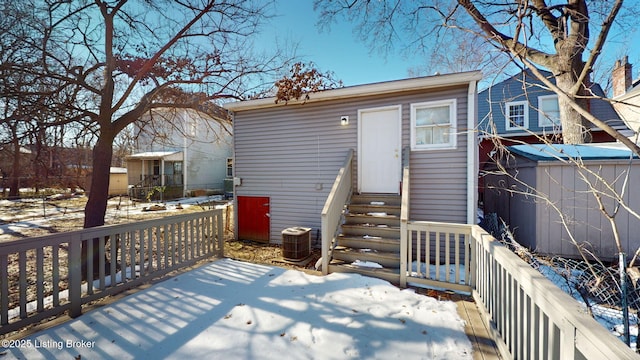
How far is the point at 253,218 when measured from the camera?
6.85 metres

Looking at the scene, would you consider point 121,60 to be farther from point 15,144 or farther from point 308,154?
point 308,154

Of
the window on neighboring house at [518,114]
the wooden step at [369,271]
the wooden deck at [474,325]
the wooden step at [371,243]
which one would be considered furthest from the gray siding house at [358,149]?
the window on neighboring house at [518,114]

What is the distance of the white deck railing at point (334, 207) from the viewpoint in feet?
13.6

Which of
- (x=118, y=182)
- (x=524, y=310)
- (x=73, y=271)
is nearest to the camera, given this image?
(x=524, y=310)

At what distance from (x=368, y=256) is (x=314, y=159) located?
2729mm

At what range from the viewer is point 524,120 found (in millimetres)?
11680

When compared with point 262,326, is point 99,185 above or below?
above

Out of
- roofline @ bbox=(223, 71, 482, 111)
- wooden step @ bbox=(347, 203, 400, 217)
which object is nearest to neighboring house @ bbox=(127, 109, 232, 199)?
roofline @ bbox=(223, 71, 482, 111)

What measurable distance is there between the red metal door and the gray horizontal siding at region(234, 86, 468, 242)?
0.57ft

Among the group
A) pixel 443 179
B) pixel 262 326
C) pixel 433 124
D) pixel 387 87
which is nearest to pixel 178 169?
pixel 387 87

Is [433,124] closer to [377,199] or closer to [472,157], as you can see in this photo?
[472,157]

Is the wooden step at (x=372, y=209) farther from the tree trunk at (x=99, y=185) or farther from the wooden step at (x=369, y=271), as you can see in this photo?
the tree trunk at (x=99, y=185)

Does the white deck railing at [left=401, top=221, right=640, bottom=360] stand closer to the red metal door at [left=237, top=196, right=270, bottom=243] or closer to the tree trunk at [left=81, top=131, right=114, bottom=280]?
the red metal door at [left=237, top=196, right=270, bottom=243]

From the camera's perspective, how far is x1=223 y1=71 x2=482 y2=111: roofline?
4.77 metres
